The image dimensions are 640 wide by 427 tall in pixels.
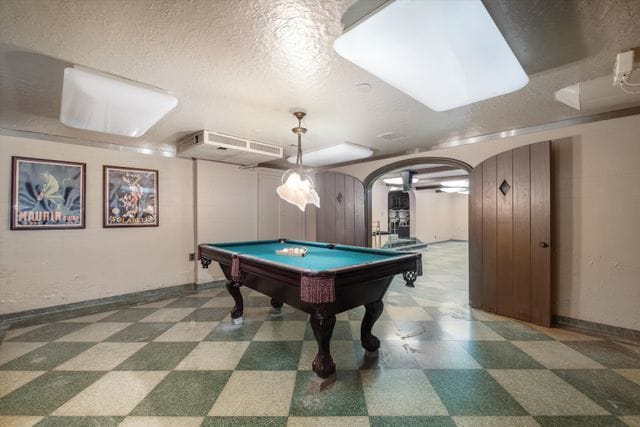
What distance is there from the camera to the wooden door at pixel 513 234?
121 inches

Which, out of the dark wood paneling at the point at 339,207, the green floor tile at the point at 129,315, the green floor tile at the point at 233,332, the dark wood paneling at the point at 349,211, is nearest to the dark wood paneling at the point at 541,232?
the dark wood paneling at the point at 349,211

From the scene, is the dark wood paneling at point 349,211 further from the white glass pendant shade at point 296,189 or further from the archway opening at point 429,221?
the white glass pendant shade at point 296,189

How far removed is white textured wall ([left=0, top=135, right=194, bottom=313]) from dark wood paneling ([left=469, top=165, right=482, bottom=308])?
4.59m

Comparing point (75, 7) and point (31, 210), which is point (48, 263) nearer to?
point (31, 210)

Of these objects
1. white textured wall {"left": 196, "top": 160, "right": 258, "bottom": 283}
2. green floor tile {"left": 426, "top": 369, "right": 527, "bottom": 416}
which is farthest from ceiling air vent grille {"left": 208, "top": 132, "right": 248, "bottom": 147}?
green floor tile {"left": 426, "top": 369, "right": 527, "bottom": 416}

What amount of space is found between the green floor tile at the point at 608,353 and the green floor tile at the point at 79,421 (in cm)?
381

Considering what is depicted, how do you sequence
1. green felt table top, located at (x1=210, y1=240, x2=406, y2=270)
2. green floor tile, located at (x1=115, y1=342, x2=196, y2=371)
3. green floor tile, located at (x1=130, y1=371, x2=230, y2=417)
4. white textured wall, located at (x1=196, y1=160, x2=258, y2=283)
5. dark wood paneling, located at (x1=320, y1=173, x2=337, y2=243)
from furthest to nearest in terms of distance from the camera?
1. dark wood paneling, located at (x1=320, y1=173, x2=337, y2=243)
2. white textured wall, located at (x1=196, y1=160, x2=258, y2=283)
3. green felt table top, located at (x1=210, y1=240, x2=406, y2=270)
4. green floor tile, located at (x1=115, y1=342, x2=196, y2=371)
5. green floor tile, located at (x1=130, y1=371, x2=230, y2=417)

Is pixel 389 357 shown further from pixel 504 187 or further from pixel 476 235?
pixel 504 187

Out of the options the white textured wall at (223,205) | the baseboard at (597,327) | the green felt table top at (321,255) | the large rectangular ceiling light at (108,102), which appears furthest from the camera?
the white textured wall at (223,205)

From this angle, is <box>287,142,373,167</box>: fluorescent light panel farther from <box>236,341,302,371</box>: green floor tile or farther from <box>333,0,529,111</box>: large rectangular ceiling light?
<box>236,341,302,371</box>: green floor tile

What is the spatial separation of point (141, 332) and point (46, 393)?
3.30 ft

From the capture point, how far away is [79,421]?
165cm

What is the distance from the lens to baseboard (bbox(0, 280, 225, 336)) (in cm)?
324

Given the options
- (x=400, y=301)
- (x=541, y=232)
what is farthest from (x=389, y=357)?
(x=541, y=232)
